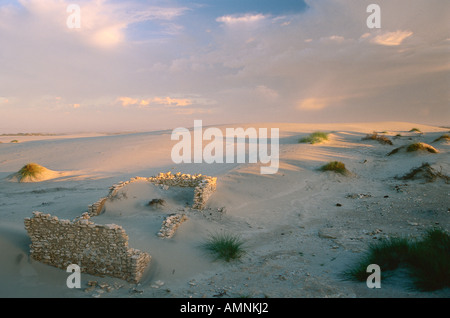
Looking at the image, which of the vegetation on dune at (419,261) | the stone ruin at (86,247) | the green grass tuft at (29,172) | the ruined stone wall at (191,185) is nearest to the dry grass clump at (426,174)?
the vegetation on dune at (419,261)

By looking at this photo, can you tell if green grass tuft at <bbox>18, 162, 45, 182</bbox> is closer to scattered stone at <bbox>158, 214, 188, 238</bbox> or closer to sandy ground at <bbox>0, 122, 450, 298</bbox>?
sandy ground at <bbox>0, 122, 450, 298</bbox>

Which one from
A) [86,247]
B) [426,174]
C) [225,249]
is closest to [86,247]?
[86,247]

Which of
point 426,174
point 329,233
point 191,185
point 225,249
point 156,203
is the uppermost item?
point 426,174

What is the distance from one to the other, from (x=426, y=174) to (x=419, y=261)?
834 centimetres

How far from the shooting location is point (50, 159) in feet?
65.5

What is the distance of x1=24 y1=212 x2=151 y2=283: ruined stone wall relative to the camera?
206 inches

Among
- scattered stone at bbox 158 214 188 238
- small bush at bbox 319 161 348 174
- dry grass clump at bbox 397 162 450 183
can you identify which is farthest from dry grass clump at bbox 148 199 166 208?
dry grass clump at bbox 397 162 450 183

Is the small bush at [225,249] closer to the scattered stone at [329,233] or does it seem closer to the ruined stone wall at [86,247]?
the ruined stone wall at [86,247]

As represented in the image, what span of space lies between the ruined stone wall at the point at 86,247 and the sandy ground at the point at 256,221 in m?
0.17

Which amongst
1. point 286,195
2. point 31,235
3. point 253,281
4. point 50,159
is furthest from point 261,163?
point 50,159

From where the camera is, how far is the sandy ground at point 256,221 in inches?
190

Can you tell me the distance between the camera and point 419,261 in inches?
170

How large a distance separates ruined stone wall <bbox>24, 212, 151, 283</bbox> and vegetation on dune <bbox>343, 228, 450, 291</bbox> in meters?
3.90

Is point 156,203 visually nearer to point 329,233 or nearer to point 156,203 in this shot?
point 156,203
